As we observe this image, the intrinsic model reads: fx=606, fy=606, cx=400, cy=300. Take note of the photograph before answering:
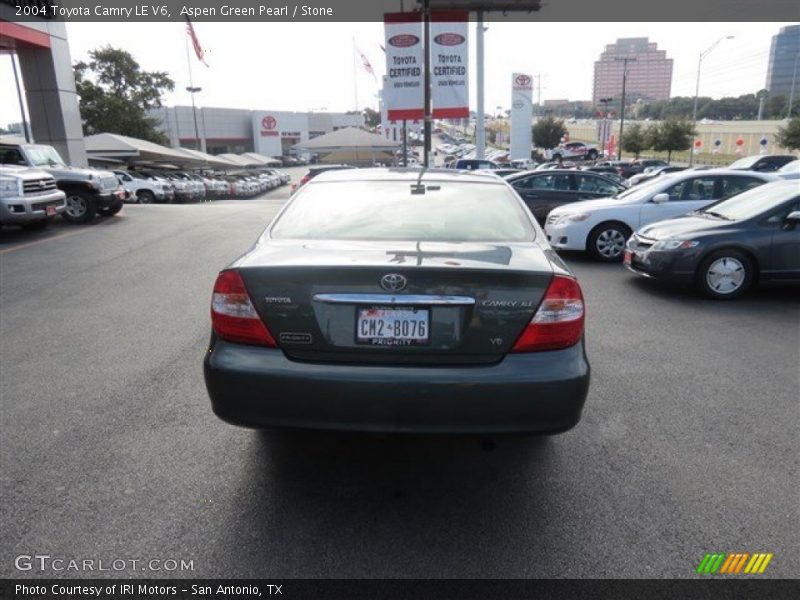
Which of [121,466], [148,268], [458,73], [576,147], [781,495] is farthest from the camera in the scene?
Answer: [576,147]

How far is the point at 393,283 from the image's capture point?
9.03 ft

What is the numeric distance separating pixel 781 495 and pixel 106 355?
4912mm

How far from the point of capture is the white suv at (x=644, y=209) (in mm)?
9633

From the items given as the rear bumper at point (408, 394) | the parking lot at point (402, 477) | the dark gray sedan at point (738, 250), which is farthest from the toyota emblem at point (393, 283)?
the dark gray sedan at point (738, 250)

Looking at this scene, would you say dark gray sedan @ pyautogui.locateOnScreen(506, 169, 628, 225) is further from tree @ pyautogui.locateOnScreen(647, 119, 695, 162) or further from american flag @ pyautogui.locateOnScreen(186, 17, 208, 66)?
tree @ pyautogui.locateOnScreen(647, 119, 695, 162)

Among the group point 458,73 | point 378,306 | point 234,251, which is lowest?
point 234,251

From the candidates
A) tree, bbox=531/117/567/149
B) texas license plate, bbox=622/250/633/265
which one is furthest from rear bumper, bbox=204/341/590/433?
tree, bbox=531/117/567/149

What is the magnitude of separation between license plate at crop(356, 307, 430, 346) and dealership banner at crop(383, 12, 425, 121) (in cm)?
1643

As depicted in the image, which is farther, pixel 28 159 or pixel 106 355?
pixel 28 159

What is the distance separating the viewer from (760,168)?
27.2m

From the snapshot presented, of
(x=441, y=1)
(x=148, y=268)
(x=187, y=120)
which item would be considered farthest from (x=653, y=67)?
(x=148, y=268)

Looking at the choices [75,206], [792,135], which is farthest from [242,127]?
[75,206]

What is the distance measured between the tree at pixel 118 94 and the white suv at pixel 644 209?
51.8 m

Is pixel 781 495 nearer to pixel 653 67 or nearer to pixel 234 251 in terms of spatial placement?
pixel 234 251
